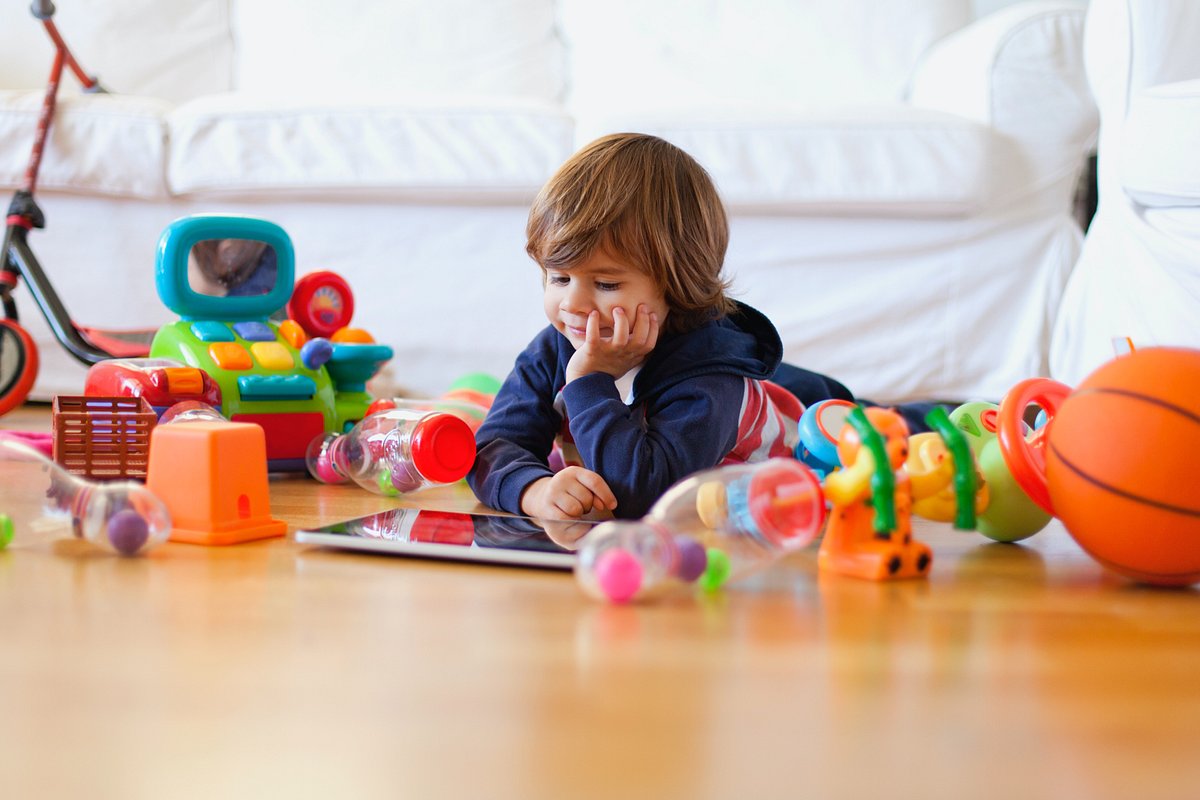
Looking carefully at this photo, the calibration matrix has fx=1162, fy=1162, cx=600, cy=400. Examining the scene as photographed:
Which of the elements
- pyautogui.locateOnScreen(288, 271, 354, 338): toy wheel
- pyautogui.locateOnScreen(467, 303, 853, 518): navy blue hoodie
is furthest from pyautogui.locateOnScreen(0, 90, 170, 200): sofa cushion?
pyautogui.locateOnScreen(467, 303, 853, 518): navy blue hoodie

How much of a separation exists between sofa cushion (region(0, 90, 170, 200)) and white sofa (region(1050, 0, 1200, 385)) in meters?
1.68

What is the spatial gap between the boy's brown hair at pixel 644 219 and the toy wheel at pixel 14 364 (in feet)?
3.19

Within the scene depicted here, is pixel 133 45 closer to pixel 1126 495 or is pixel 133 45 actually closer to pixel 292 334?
pixel 292 334

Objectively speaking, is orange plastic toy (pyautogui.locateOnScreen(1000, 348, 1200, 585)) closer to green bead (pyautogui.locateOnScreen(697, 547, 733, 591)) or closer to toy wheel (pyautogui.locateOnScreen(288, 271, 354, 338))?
green bead (pyautogui.locateOnScreen(697, 547, 733, 591))

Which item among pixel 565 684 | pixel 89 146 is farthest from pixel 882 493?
pixel 89 146

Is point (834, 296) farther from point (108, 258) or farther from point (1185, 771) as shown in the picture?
point (1185, 771)

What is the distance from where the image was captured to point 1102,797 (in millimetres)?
516

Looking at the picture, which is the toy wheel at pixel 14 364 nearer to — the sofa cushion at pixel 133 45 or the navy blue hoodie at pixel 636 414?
the navy blue hoodie at pixel 636 414

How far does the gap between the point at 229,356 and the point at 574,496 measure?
56cm

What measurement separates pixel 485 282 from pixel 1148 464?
150cm

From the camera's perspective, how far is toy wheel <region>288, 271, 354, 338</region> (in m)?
1.74

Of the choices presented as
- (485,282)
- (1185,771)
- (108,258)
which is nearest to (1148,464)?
(1185,771)

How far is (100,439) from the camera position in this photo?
4.09 ft

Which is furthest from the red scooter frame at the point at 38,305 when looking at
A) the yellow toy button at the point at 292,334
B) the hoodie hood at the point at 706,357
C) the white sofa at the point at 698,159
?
the hoodie hood at the point at 706,357
